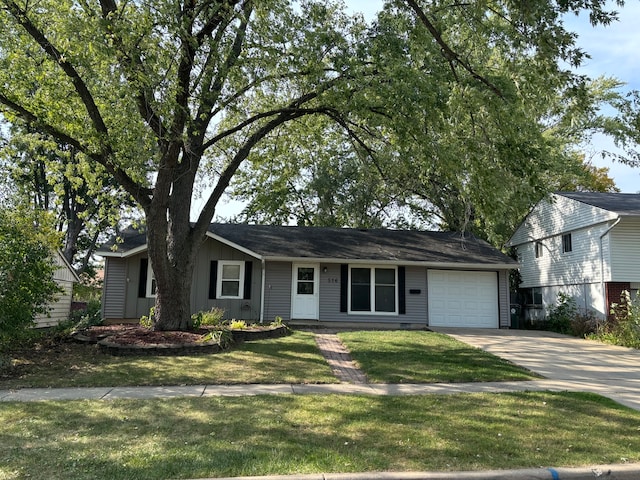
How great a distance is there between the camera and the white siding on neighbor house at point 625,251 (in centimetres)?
1521

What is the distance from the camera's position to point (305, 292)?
16812 millimetres

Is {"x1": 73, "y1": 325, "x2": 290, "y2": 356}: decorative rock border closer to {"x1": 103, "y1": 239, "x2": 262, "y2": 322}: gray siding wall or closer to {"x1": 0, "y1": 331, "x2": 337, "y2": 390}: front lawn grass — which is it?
{"x1": 0, "y1": 331, "x2": 337, "y2": 390}: front lawn grass

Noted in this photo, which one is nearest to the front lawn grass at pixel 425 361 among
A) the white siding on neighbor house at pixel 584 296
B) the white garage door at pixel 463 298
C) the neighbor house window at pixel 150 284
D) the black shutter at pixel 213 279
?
the white garage door at pixel 463 298

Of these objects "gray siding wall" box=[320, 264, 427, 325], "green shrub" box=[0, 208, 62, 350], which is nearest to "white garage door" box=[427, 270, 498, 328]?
"gray siding wall" box=[320, 264, 427, 325]

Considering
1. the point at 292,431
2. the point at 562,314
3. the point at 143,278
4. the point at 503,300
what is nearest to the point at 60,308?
the point at 143,278

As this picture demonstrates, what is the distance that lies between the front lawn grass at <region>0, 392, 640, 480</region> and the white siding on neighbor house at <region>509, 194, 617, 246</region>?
35.3 feet

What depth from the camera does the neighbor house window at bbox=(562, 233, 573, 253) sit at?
18186mm

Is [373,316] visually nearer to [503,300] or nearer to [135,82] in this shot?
[503,300]

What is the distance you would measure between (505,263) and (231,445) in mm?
14682

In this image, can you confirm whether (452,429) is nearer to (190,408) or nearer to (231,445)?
(231,445)

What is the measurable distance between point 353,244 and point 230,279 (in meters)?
5.05

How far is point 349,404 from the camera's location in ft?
20.3

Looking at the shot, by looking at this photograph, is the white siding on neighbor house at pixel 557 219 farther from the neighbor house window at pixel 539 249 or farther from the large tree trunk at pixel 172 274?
the large tree trunk at pixel 172 274

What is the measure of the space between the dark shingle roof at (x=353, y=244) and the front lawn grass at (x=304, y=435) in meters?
10.3
